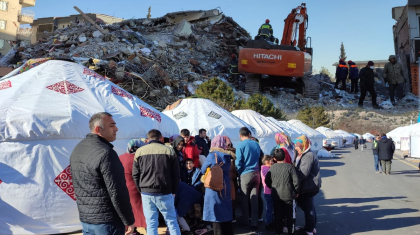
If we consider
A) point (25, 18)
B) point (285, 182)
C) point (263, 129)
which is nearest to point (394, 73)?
point (263, 129)

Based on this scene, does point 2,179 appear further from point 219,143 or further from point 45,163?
point 219,143

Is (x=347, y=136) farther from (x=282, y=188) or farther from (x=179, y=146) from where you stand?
(x=282, y=188)

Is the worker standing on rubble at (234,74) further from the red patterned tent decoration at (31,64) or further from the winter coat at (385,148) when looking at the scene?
the red patterned tent decoration at (31,64)

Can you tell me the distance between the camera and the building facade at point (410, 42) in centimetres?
2983

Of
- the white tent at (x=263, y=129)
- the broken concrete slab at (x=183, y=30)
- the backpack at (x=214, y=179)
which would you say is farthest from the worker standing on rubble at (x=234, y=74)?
the backpack at (x=214, y=179)

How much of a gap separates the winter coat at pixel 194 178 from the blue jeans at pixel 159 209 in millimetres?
1340

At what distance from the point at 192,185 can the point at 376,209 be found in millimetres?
3835

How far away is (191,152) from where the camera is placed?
21.7 feet

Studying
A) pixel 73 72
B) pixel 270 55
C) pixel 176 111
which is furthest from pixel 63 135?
pixel 270 55

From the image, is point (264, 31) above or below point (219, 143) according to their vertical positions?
above

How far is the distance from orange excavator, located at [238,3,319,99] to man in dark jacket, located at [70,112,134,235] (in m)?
19.1

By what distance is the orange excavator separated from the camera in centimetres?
2164

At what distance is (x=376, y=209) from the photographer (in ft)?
25.9

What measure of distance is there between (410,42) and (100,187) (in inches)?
1319
